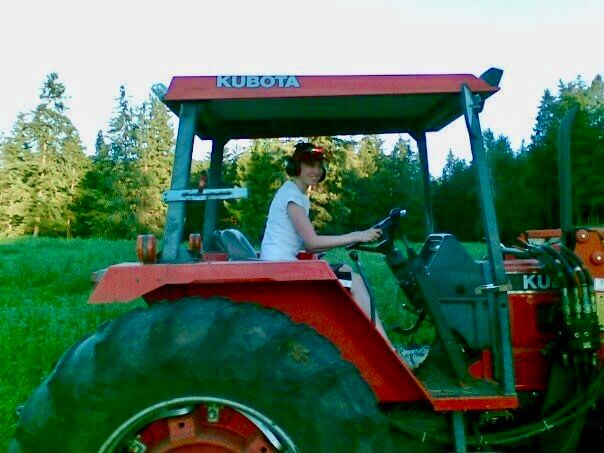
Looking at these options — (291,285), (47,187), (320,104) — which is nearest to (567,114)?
(320,104)

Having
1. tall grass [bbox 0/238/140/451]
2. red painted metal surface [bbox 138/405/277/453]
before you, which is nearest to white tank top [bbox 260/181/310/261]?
red painted metal surface [bbox 138/405/277/453]

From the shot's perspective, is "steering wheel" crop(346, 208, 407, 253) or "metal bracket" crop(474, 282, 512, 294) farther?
"steering wheel" crop(346, 208, 407, 253)

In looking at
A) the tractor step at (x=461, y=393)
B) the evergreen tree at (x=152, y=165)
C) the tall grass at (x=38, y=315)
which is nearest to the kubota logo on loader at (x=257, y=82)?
the tractor step at (x=461, y=393)

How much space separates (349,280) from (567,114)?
1.41m

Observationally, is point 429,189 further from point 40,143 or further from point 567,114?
point 40,143

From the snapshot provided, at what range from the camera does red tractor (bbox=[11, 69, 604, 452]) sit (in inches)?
102

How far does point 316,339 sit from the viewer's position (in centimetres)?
272

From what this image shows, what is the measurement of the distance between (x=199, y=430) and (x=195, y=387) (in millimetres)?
245

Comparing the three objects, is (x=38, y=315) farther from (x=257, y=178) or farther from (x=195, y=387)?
(x=195, y=387)

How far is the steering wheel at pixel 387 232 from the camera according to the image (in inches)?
139

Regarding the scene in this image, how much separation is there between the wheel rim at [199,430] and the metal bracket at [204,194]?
2.90ft

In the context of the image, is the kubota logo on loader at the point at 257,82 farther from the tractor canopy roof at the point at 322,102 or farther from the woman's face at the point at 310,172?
the woman's face at the point at 310,172

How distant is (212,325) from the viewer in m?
2.65

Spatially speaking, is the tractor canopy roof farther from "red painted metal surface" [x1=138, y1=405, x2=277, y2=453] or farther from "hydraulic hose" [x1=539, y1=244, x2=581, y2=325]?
"red painted metal surface" [x1=138, y1=405, x2=277, y2=453]
